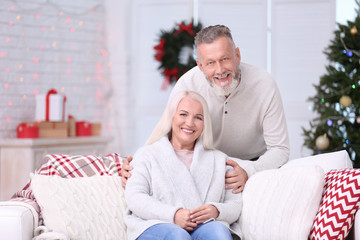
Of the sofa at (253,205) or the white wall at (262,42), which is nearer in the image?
the sofa at (253,205)

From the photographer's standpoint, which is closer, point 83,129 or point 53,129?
point 53,129

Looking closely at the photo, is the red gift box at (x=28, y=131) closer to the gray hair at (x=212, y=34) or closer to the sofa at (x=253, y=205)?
the sofa at (x=253, y=205)

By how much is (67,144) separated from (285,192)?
3028mm

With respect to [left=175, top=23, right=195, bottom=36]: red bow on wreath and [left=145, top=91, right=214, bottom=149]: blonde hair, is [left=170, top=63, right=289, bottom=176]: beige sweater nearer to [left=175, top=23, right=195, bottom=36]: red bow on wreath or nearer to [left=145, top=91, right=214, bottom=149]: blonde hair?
[left=145, top=91, right=214, bottom=149]: blonde hair

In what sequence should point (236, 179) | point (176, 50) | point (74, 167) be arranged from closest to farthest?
point (236, 179)
point (74, 167)
point (176, 50)

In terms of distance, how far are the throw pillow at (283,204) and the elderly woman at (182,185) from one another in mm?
75

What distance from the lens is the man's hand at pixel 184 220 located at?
2.20 m

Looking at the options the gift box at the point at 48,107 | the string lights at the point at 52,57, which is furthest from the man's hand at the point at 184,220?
the string lights at the point at 52,57

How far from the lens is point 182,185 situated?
239 centimetres

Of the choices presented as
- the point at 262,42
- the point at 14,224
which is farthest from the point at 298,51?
the point at 14,224

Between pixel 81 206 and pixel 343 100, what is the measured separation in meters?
2.74

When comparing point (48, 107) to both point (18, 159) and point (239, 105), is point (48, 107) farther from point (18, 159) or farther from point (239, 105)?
point (239, 105)

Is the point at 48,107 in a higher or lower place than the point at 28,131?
higher

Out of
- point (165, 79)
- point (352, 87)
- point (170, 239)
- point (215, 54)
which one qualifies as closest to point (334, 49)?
point (352, 87)
